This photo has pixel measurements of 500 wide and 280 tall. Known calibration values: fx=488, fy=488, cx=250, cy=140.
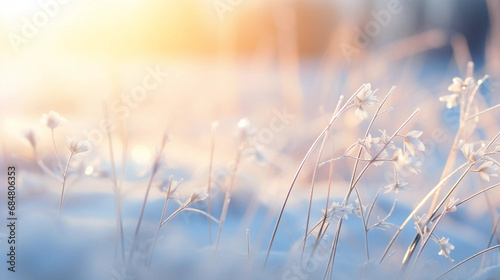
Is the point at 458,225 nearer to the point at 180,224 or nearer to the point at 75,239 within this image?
the point at 180,224

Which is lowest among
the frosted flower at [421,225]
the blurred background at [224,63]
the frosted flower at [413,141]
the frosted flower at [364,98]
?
the frosted flower at [421,225]

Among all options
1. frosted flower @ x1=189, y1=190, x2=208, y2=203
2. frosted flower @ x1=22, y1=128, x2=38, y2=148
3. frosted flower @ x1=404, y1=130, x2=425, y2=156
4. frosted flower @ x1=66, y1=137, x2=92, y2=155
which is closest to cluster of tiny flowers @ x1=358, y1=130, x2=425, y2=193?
frosted flower @ x1=404, y1=130, x2=425, y2=156

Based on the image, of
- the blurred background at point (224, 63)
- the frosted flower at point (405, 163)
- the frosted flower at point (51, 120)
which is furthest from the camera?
the blurred background at point (224, 63)

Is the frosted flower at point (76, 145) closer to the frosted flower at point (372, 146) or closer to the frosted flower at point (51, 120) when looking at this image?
the frosted flower at point (51, 120)

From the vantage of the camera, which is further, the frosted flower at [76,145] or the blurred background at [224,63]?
the blurred background at [224,63]

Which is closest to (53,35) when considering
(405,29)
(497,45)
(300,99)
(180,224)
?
(180,224)

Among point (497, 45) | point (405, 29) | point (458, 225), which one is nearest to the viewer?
point (458, 225)

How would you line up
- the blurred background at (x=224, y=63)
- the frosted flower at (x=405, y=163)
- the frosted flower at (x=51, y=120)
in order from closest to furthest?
the frosted flower at (x=405, y=163) < the frosted flower at (x=51, y=120) < the blurred background at (x=224, y=63)

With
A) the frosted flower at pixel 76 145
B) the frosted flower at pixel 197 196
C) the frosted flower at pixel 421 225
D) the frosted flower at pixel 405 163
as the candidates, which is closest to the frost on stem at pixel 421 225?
the frosted flower at pixel 421 225

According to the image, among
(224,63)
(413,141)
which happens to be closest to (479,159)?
(413,141)

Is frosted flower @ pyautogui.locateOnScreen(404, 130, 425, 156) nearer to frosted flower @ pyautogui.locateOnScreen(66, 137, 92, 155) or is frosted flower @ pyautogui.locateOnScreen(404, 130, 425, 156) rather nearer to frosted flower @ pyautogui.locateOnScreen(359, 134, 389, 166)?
frosted flower @ pyautogui.locateOnScreen(359, 134, 389, 166)

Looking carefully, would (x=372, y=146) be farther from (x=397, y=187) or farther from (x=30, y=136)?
(x=30, y=136)
